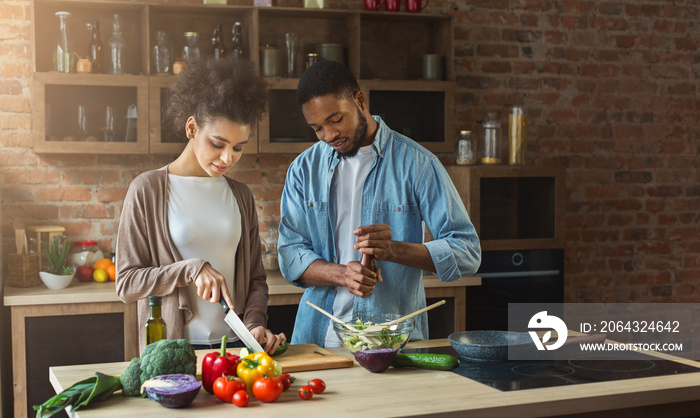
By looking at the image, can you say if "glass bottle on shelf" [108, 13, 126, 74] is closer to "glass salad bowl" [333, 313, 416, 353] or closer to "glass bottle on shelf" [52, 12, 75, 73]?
"glass bottle on shelf" [52, 12, 75, 73]

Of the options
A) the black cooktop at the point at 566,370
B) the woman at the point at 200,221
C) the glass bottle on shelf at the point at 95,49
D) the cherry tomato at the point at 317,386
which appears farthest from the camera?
the glass bottle on shelf at the point at 95,49

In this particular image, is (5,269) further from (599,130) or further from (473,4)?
(599,130)

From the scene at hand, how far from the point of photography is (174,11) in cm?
384

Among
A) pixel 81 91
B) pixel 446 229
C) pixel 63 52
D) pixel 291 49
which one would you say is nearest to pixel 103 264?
pixel 81 91

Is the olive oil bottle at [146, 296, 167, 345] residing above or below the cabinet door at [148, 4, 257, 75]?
below

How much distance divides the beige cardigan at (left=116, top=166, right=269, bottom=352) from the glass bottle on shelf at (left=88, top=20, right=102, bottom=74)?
5.51 ft

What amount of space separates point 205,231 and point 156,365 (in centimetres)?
61

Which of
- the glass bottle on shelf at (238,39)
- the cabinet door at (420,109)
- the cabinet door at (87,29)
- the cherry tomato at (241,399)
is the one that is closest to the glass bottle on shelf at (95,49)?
the cabinet door at (87,29)

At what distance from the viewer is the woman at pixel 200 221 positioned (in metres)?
2.09

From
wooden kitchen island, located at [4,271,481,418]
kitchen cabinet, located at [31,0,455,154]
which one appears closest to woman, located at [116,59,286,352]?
wooden kitchen island, located at [4,271,481,418]

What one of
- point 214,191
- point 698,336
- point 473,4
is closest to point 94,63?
point 214,191

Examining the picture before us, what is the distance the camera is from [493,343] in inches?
80.4

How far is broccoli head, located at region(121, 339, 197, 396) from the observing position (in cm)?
164

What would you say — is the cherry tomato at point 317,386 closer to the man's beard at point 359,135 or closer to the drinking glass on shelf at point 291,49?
the man's beard at point 359,135
